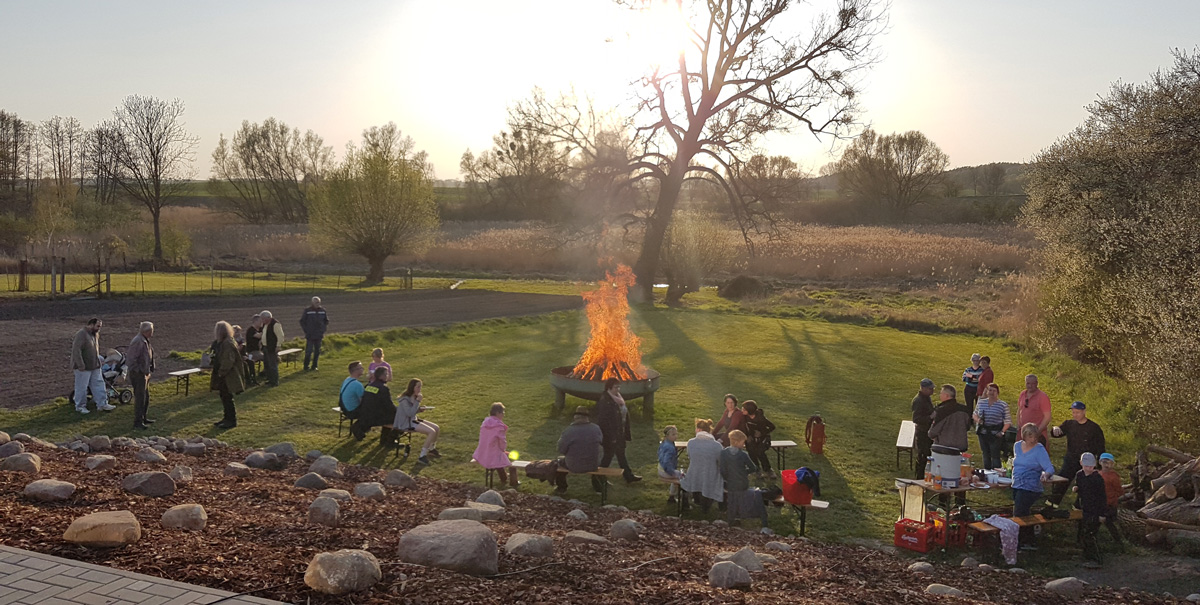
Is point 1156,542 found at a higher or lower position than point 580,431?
lower

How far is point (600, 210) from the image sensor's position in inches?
1470

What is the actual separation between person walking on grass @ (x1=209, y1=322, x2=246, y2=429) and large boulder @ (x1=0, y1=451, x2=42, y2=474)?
4926mm

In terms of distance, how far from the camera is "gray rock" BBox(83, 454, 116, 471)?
1030cm

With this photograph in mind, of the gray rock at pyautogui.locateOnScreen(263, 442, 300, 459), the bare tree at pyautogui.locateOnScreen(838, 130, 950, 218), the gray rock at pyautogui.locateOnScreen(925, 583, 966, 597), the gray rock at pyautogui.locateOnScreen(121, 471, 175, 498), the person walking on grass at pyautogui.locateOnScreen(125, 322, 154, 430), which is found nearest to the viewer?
the gray rock at pyautogui.locateOnScreen(925, 583, 966, 597)

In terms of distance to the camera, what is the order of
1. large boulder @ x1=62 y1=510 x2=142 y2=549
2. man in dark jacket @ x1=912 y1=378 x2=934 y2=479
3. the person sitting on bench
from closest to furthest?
large boulder @ x1=62 y1=510 x2=142 y2=549
man in dark jacket @ x1=912 y1=378 x2=934 y2=479
the person sitting on bench

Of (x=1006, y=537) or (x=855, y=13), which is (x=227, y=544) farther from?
(x=855, y=13)

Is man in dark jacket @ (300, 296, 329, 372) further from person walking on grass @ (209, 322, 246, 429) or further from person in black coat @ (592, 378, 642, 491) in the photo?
person in black coat @ (592, 378, 642, 491)

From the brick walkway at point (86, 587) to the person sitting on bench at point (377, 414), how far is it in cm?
747

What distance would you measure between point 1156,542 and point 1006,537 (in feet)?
7.74

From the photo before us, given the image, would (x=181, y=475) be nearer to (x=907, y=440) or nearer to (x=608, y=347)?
(x=608, y=347)

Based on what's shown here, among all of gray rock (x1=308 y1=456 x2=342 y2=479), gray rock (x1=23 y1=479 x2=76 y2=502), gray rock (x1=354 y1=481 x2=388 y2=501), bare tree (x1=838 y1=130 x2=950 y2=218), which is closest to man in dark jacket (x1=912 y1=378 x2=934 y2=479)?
gray rock (x1=354 y1=481 x2=388 y2=501)

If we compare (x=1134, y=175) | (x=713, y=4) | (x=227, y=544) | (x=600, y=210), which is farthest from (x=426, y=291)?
(x=227, y=544)

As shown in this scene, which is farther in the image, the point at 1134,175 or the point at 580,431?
the point at 1134,175

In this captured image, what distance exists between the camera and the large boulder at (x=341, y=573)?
20.2 ft
